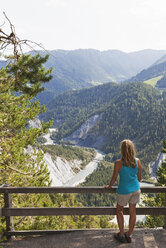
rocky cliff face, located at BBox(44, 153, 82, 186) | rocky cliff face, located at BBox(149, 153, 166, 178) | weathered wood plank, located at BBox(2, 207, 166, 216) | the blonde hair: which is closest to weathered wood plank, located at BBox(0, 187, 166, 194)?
weathered wood plank, located at BBox(2, 207, 166, 216)

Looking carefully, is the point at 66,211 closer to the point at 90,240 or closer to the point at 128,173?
the point at 90,240

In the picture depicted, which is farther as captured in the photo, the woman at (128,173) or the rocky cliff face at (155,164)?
the rocky cliff face at (155,164)

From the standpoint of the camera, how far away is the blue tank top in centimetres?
542

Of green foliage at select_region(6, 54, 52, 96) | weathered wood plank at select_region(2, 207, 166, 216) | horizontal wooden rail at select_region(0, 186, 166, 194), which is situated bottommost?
weathered wood plank at select_region(2, 207, 166, 216)

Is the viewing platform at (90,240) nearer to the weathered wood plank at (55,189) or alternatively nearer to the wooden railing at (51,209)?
the wooden railing at (51,209)

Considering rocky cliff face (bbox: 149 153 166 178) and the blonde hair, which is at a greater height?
the blonde hair

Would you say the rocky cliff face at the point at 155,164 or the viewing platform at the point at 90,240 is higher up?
the viewing platform at the point at 90,240

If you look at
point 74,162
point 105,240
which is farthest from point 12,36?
point 74,162

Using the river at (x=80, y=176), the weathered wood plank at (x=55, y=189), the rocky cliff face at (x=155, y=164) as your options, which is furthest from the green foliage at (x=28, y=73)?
the rocky cliff face at (x=155, y=164)

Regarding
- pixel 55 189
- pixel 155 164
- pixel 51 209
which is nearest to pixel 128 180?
pixel 55 189

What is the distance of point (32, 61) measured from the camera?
28.1 ft

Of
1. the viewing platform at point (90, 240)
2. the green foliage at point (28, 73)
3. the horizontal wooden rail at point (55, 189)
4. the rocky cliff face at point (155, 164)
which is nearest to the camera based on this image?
the viewing platform at point (90, 240)

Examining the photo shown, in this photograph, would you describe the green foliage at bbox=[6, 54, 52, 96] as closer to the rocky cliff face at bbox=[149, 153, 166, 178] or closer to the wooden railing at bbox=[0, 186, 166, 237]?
the wooden railing at bbox=[0, 186, 166, 237]

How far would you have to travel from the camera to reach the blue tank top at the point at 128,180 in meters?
5.42
